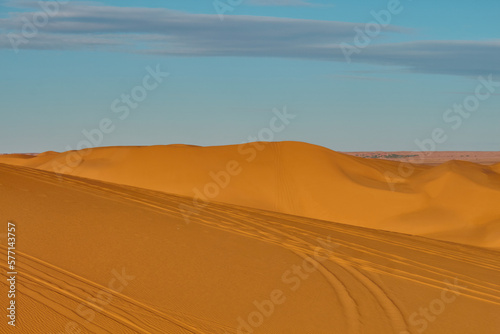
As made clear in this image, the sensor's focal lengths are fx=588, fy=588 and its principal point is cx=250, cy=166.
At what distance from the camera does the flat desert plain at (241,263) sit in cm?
828

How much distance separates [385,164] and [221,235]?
21449mm

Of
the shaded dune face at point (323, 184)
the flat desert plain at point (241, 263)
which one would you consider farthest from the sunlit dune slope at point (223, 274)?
the shaded dune face at point (323, 184)

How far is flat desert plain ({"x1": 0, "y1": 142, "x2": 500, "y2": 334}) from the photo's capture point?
27.2 feet

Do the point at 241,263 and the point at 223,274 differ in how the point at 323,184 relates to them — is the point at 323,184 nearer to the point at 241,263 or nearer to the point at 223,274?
the point at 241,263

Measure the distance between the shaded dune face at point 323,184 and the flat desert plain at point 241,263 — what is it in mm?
133

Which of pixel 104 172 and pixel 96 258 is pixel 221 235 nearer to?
pixel 96 258

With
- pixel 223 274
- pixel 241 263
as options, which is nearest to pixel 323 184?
pixel 241 263

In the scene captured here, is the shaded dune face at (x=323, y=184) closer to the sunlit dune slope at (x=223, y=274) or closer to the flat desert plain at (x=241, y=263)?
the flat desert plain at (x=241, y=263)

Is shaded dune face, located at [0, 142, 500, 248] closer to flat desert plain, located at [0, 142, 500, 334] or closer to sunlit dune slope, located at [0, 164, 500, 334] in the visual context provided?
flat desert plain, located at [0, 142, 500, 334]

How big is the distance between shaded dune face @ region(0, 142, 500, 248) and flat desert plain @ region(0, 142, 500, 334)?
0.13m

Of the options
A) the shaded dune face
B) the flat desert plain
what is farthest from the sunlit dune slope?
the shaded dune face

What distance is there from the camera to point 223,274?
10836 mm

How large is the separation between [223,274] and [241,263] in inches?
38.7

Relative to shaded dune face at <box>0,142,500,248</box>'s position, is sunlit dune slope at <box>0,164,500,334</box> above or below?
below
